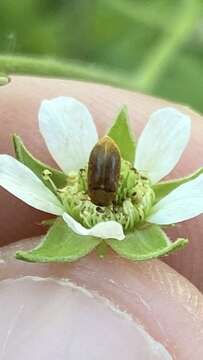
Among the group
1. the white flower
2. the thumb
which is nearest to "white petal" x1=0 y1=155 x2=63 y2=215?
the white flower

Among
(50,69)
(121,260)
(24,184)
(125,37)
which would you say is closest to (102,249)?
(121,260)

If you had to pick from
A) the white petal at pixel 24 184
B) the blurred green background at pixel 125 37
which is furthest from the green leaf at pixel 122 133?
the blurred green background at pixel 125 37

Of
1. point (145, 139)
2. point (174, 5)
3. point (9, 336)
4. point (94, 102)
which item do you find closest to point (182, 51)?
point (174, 5)

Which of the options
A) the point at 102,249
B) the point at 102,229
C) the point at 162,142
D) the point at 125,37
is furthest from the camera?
the point at 125,37

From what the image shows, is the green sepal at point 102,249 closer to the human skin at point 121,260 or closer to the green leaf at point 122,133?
the human skin at point 121,260

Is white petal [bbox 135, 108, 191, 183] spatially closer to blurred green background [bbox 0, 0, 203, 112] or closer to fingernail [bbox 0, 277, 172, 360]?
fingernail [bbox 0, 277, 172, 360]

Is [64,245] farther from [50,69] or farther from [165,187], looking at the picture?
[50,69]

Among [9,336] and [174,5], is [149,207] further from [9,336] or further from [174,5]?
[174,5]
